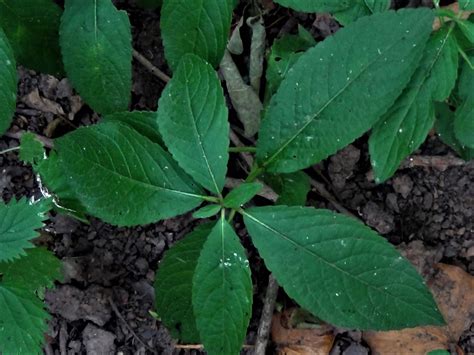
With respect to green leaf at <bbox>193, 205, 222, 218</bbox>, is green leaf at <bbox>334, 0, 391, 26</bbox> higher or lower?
higher

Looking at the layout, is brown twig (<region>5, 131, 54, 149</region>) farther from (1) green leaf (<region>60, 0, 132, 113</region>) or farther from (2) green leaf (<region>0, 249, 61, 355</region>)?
(2) green leaf (<region>0, 249, 61, 355</region>)

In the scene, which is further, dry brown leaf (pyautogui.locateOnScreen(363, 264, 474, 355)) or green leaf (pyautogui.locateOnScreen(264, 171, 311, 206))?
dry brown leaf (pyautogui.locateOnScreen(363, 264, 474, 355))

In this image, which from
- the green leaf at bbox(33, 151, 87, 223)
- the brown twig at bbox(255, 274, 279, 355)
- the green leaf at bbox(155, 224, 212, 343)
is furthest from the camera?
the brown twig at bbox(255, 274, 279, 355)

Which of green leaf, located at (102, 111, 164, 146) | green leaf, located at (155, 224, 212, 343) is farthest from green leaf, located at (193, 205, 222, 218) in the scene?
green leaf, located at (102, 111, 164, 146)

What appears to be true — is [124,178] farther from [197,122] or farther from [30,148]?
[30,148]

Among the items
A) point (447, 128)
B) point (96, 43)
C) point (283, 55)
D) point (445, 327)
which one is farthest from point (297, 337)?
point (96, 43)

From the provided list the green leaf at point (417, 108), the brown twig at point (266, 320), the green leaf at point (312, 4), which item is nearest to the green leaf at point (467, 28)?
the green leaf at point (417, 108)
